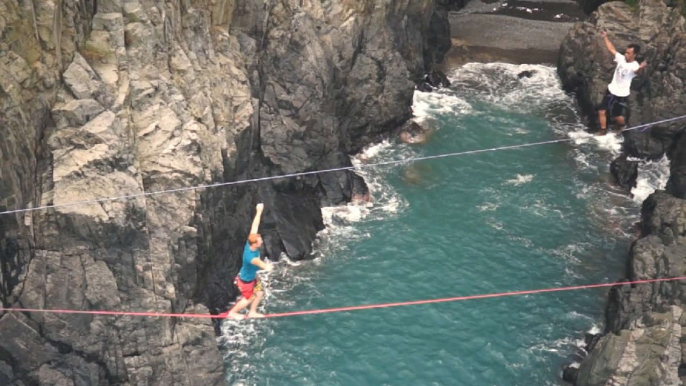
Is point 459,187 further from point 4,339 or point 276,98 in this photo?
point 4,339

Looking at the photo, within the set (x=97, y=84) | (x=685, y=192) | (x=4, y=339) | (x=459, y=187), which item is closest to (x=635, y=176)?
(x=685, y=192)

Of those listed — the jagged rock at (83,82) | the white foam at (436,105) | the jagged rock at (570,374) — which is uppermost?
the jagged rock at (83,82)

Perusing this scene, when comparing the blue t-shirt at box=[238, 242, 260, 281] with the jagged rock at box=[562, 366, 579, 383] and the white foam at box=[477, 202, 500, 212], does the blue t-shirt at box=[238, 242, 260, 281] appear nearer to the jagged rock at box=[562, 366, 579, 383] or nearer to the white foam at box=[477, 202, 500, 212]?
the jagged rock at box=[562, 366, 579, 383]

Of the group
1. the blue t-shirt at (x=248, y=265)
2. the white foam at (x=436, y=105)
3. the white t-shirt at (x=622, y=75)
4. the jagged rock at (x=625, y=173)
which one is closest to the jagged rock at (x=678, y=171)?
the jagged rock at (x=625, y=173)

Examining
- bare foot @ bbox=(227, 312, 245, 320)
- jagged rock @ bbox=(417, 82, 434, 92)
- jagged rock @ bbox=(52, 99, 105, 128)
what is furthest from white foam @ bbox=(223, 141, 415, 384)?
jagged rock @ bbox=(52, 99, 105, 128)

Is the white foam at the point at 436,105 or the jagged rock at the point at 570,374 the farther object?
the white foam at the point at 436,105

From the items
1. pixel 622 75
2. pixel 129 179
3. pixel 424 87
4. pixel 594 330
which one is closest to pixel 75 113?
pixel 129 179

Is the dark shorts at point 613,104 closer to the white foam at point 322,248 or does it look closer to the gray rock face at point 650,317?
the gray rock face at point 650,317
